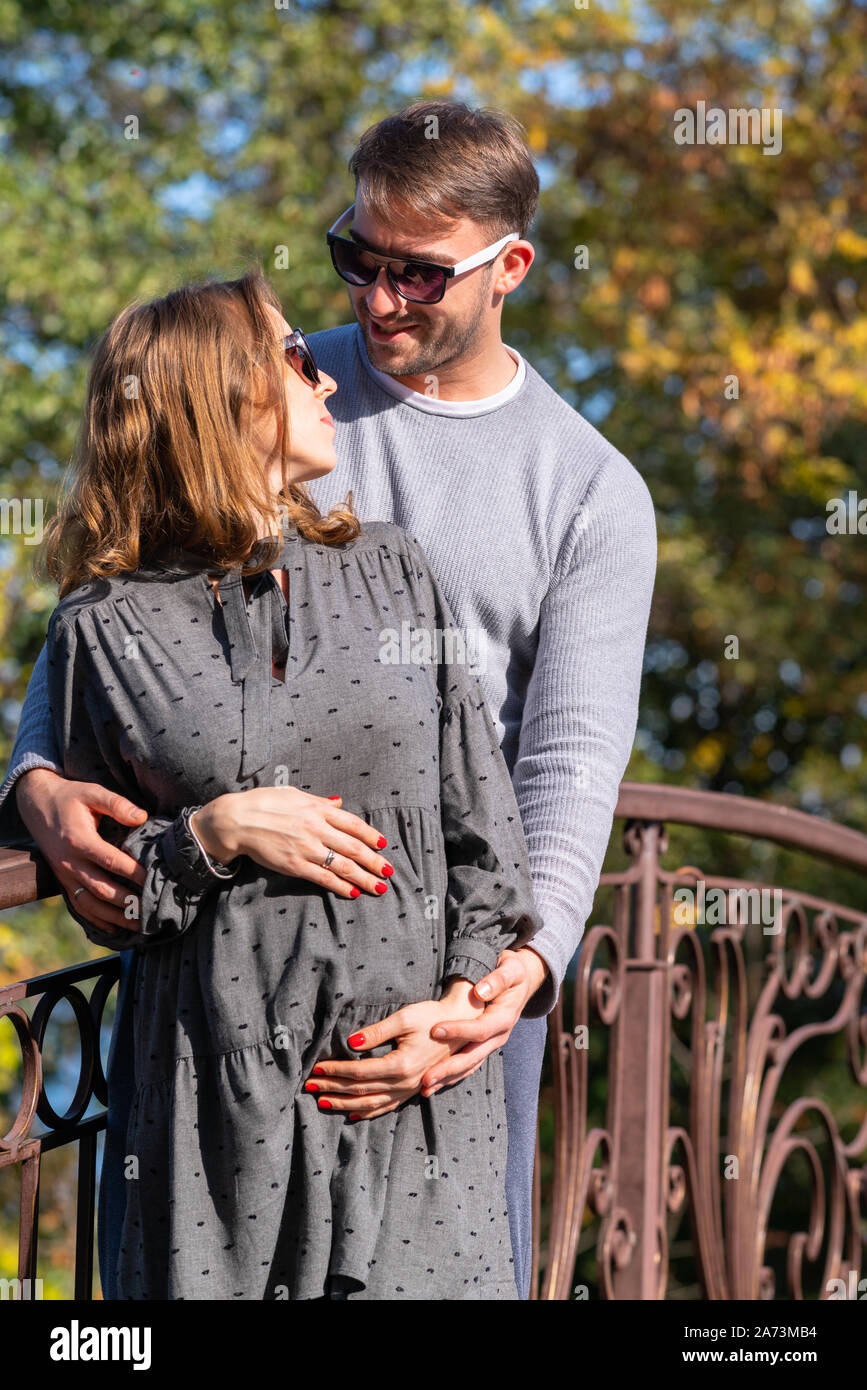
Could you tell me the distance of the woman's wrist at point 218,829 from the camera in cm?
149

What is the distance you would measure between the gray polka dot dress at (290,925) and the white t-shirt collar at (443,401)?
51 cm

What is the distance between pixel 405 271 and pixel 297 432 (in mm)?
428

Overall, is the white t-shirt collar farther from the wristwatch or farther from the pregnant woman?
the wristwatch

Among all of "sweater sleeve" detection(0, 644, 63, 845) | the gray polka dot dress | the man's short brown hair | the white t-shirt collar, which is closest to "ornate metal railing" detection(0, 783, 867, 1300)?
"sweater sleeve" detection(0, 644, 63, 845)

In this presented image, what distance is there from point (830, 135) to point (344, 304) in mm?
2398

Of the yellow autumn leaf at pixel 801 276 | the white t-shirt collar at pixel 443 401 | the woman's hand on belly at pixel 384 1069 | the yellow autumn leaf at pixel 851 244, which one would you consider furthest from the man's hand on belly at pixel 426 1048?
the yellow autumn leaf at pixel 851 244

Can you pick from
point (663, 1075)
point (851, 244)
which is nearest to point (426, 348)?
point (663, 1075)

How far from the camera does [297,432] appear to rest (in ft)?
5.68

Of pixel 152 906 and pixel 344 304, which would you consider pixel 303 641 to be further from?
pixel 344 304

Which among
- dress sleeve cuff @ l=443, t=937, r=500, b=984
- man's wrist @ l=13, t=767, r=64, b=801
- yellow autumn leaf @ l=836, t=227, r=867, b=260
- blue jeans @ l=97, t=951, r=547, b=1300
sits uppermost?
yellow autumn leaf @ l=836, t=227, r=867, b=260

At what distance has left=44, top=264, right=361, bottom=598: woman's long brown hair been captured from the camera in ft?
5.39

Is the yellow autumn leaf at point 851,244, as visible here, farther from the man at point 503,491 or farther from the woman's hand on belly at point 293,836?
the woman's hand on belly at point 293,836

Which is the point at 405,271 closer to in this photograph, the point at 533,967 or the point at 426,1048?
the point at 533,967

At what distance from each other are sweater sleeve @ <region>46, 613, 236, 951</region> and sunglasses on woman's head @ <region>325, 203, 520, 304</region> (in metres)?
0.74
